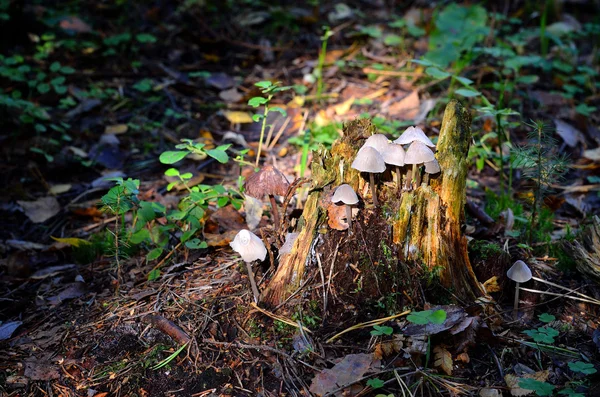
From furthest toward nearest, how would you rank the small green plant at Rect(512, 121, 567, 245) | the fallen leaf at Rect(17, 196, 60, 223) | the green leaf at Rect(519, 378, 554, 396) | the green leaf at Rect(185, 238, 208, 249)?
the fallen leaf at Rect(17, 196, 60, 223) → the green leaf at Rect(185, 238, 208, 249) → the small green plant at Rect(512, 121, 567, 245) → the green leaf at Rect(519, 378, 554, 396)

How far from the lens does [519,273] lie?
255 centimetres

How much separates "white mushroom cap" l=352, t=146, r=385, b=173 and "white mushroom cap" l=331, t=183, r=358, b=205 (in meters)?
0.11

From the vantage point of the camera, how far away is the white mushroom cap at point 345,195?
244cm

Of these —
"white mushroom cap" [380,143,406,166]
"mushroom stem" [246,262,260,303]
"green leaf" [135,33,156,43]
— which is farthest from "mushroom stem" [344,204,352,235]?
"green leaf" [135,33,156,43]

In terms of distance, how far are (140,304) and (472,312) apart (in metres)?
1.73

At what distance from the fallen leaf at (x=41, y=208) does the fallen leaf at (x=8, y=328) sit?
141 cm

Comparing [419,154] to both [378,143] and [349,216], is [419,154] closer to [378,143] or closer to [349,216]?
[378,143]

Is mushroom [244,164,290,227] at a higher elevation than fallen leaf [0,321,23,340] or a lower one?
higher

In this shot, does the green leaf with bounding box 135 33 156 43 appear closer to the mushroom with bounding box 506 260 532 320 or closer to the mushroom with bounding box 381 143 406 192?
the mushroom with bounding box 381 143 406 192

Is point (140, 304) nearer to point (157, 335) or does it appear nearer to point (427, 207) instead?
point (157, 335)

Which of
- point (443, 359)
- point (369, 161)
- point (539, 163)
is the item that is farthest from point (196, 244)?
point (539, 163)

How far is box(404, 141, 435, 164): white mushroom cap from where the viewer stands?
2.46 metres

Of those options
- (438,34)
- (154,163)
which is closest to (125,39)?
(154,163)

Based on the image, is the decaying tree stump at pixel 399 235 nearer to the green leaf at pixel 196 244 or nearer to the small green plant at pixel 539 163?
the small green plant at pixel 539 163
